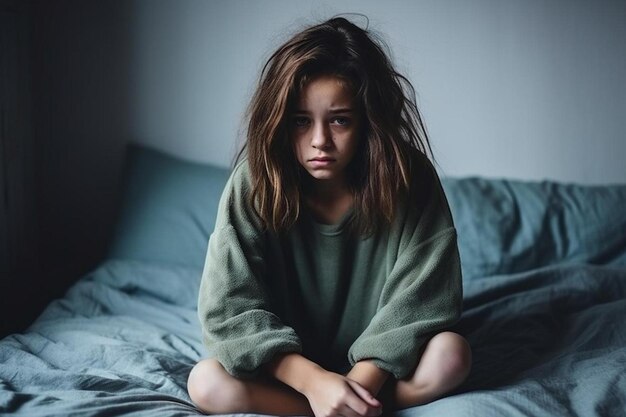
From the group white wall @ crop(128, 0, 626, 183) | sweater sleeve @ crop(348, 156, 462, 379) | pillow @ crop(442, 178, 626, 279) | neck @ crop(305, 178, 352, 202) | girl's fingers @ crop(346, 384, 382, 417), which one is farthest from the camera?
white wall @ crop(128, 0, 626, 183)

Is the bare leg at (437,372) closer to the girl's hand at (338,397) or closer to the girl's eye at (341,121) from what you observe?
the girl's hand at (338,397)

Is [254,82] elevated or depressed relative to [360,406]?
elevated

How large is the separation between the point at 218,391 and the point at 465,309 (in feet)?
2.17

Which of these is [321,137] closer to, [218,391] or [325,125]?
[325,125]

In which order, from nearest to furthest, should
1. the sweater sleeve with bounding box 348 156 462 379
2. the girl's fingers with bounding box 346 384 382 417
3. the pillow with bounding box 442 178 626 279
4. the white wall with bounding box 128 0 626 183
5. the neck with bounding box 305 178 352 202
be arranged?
the girl's fingers with bounding box 346 384 382 417, the sweater sleeve with bounding box 348 156 462 379, the neck with bounding box 305 178 352 202, the pillow with bounding box 442 178 626 279, the white wall with bounding box 128 0 626 183

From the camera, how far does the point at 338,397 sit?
3.51 ft

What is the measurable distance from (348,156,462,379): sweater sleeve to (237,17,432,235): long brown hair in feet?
0.17

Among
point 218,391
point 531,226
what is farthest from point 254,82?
point 218,391

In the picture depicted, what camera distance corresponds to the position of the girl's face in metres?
1.19

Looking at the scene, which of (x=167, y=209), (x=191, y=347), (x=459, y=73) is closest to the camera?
(x=191, y=347)

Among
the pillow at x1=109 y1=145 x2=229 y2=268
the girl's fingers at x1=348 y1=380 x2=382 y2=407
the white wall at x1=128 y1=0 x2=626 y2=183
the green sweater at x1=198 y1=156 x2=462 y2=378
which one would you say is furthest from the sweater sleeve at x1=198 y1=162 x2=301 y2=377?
the white wall at x1=128 y1=0 x2=626 y2=183

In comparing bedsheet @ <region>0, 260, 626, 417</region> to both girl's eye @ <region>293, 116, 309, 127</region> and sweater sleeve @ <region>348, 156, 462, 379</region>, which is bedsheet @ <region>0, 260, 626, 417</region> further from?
girl's eye @ <region>293, 116, 309, 127</region>

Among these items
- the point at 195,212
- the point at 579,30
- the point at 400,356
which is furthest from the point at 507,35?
the point at 400,356

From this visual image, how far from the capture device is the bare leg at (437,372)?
115 centimetres
